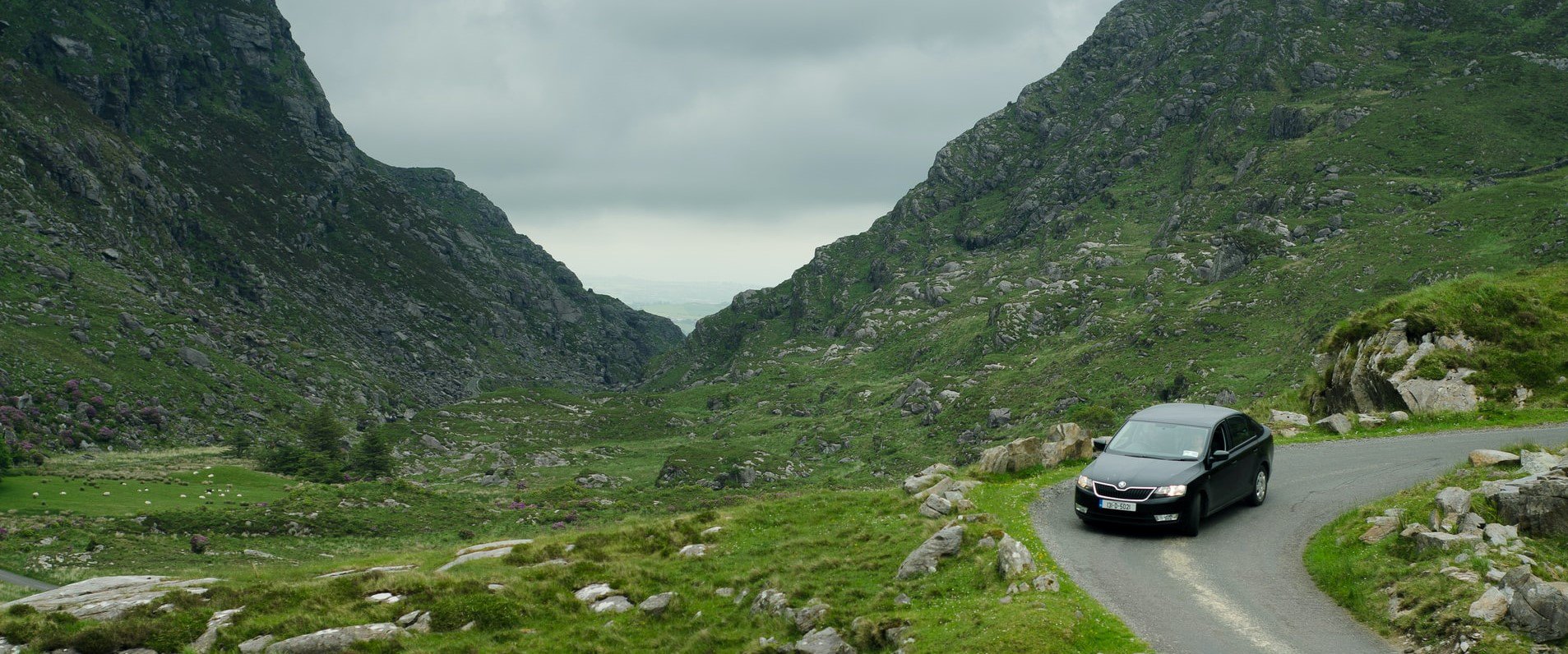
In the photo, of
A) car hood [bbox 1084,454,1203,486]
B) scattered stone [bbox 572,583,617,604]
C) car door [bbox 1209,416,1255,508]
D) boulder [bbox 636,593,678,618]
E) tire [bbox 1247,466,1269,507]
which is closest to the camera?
car hood [bbox 1084,454,1203,486]

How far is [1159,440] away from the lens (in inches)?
898

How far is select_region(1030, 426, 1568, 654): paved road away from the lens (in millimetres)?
14719

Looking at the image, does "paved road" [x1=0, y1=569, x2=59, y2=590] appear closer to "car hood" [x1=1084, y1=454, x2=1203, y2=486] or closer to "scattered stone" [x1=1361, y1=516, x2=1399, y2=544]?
"car hood" [x1=1084, y1=454, x2=1203, y2=486]

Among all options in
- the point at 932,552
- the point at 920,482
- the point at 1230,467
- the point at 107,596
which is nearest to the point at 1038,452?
the point at 920,482

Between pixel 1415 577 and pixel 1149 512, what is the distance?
5.95 metres

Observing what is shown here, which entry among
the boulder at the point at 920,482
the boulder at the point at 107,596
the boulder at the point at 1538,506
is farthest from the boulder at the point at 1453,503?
the boulder at the point at 107,596

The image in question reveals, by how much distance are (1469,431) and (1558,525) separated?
17715 millimetres

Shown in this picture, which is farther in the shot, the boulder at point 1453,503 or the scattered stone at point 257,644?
the scattered stone at point 257,644

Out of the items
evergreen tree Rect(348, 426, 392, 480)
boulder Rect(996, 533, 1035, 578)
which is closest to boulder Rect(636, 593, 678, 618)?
boulder Rect(996, 533, 1035, 578)

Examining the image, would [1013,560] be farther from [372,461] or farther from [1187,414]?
[372,461]

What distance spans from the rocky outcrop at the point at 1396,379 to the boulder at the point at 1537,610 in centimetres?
2567

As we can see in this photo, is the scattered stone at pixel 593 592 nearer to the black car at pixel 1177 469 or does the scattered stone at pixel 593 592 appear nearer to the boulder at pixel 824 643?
the boulder at pixel 824 643

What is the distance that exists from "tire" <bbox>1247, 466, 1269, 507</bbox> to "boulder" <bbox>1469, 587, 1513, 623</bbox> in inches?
402

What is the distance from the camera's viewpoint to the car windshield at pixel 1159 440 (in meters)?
22.1
